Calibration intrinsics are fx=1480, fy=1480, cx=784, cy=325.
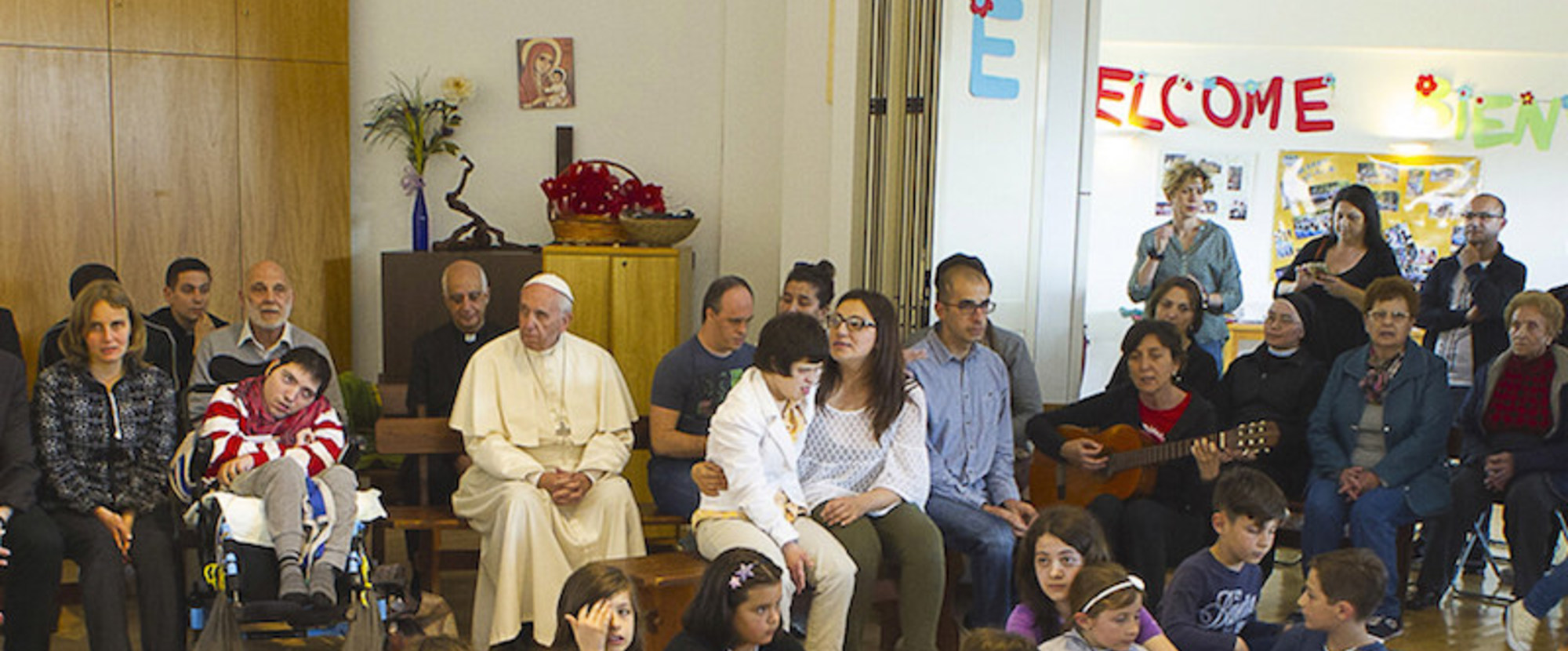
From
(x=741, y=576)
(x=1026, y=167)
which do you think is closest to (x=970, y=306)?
(x=1026, y=167)

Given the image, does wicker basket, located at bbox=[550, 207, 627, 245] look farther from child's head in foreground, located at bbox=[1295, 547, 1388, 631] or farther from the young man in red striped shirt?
child's head in foreground, located at bbox=[1295, 547, 1388, 631]

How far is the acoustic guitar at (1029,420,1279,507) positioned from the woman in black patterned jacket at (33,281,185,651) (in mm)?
2813

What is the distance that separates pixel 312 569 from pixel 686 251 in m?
3.33

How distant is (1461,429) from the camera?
5359 millimetres

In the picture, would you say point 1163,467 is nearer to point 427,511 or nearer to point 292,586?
point 427,511

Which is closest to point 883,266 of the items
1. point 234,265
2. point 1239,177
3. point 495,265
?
point 495,265

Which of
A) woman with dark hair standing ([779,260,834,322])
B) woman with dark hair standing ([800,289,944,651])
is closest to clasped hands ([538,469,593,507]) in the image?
woman with dark hair standing ([800,289,944,651])

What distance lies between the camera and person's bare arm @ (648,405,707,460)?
4.82 metres

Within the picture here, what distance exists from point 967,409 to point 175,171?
14.1 feet

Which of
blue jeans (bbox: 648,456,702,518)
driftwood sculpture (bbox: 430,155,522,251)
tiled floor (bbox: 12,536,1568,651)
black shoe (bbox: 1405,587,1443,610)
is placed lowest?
tiled floor (bbox: 12,536,1568,651)

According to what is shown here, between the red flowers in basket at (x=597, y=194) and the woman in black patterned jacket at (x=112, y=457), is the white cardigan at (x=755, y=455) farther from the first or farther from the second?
the red flowers in basket at (x=597, y=194)

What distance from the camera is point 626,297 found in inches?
273

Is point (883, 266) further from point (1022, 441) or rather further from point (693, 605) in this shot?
point (693, 605)

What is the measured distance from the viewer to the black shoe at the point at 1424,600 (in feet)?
17.7
